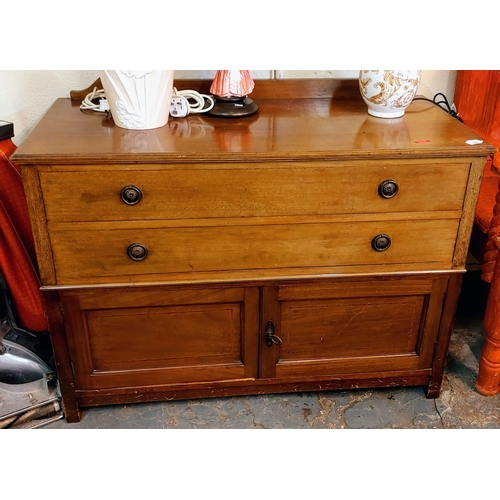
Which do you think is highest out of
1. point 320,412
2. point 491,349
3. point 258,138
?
point 258,138

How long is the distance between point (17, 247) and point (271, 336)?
787 millimetres

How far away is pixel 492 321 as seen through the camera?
167 cm

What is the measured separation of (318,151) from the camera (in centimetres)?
134

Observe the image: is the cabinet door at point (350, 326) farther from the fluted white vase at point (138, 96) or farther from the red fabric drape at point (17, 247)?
the red fabric drape at point (17, 247)

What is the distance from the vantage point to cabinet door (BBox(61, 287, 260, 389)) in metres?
1.50

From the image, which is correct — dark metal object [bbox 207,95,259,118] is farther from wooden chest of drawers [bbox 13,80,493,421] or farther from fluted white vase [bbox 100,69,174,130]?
fluted white vase [bbox 100,69,174,130]

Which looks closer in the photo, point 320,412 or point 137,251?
point 137,251

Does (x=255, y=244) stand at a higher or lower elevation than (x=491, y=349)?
higher

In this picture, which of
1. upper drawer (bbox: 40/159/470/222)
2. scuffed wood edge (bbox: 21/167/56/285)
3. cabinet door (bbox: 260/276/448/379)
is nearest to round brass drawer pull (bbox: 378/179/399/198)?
upper drawer (bbox: 40/159/470/222)

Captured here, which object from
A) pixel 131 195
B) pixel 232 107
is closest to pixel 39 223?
pixel 131 195

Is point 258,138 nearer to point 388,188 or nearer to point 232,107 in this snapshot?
point 232,107

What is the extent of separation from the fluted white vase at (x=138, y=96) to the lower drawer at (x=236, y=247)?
29 centimetres

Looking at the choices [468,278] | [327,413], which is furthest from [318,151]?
[468,278]

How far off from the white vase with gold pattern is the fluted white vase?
558mm
